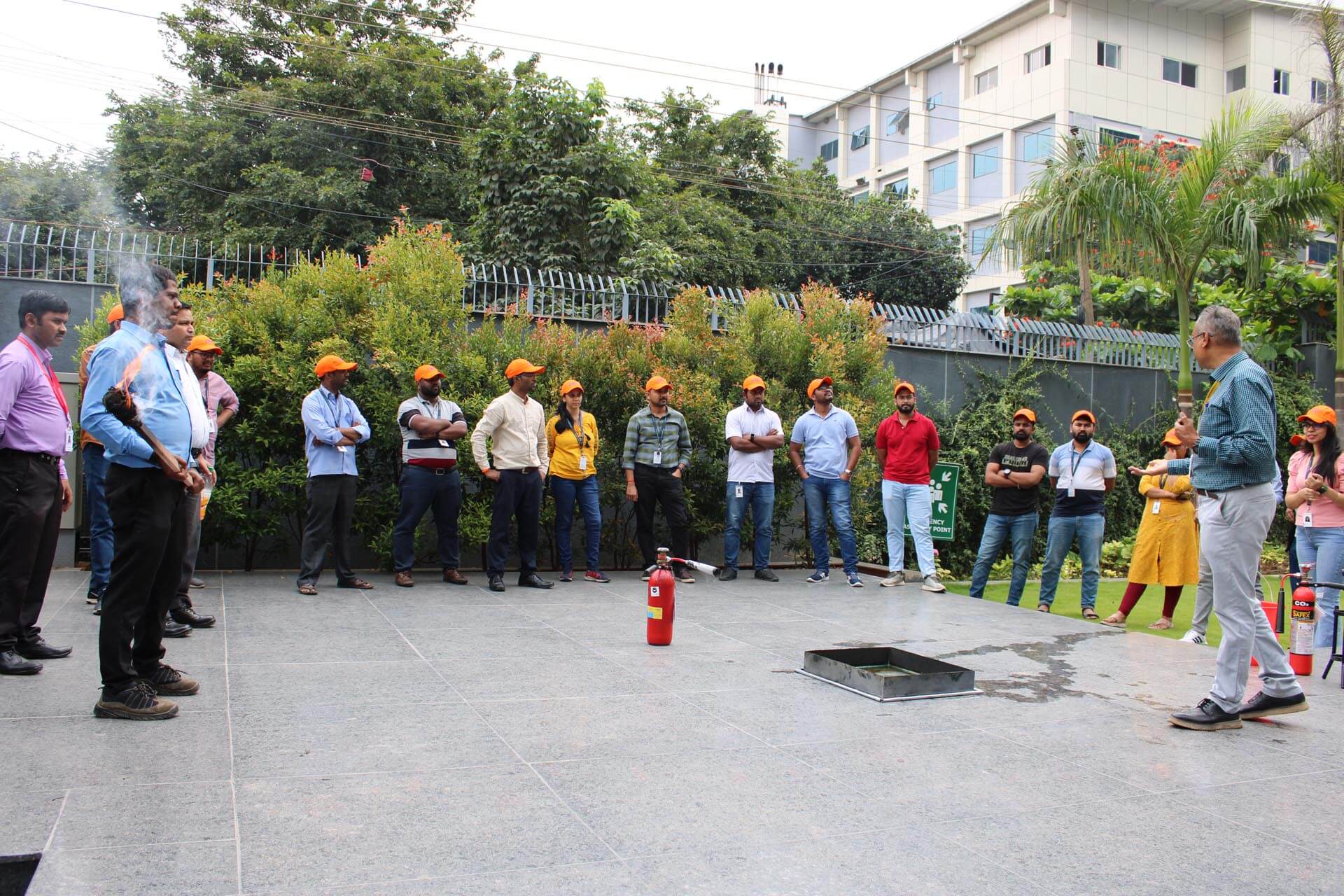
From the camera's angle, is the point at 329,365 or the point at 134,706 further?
the point at 329,365

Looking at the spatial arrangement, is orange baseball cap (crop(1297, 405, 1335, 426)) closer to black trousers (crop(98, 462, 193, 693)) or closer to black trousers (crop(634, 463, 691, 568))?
black trousers (crop(634, 463, 691, 568))

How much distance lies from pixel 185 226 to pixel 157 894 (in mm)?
27601

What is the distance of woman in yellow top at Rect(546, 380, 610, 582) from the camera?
32.7 feet

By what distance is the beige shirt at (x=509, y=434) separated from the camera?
941cm

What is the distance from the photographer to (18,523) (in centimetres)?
556

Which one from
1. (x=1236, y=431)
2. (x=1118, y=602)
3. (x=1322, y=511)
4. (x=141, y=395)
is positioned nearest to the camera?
(x=141, y=395)

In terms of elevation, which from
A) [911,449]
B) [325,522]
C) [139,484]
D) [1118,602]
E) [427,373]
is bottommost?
[1118,602]

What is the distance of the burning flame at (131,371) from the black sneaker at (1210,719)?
216 inches

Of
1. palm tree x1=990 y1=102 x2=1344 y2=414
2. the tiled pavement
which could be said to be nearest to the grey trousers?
the tiled pavement

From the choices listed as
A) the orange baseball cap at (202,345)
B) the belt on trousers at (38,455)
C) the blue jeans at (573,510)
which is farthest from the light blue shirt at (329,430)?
the belt on trousers at (38,455)

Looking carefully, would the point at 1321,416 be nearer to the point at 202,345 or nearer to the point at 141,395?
the point at 141,395

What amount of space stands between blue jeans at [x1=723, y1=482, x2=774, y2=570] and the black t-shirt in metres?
2.27

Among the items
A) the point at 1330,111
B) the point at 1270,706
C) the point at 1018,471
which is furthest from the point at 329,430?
the point at 1330,111

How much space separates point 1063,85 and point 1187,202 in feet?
93.4
